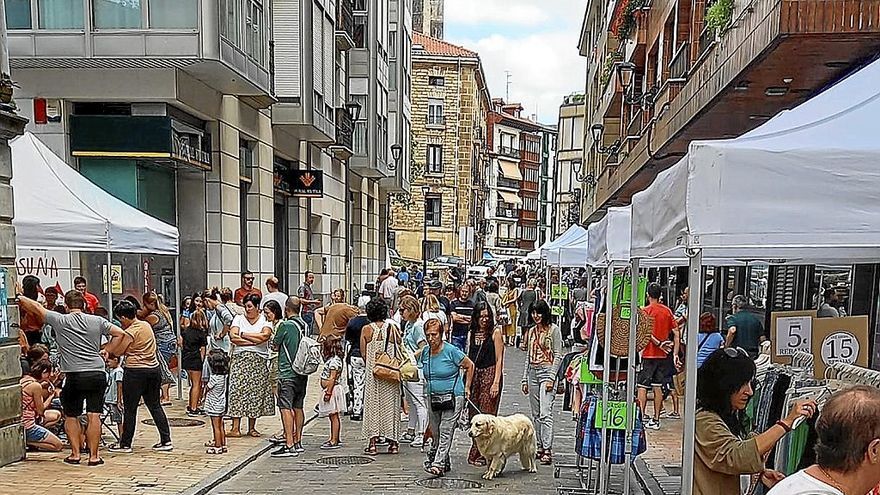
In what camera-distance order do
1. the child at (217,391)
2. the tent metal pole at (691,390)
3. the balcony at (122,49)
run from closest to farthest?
the tent metal pole at (691,390) → the child at (217,391) → the balcony at (122,49)

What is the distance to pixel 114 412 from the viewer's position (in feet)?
32.8

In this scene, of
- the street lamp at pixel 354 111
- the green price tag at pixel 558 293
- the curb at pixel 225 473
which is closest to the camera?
the curb at pixel 225 473

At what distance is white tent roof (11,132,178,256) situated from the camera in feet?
31.3

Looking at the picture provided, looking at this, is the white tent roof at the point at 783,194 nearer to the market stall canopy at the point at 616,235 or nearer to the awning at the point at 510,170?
the market stall canopy at the point at 616,235

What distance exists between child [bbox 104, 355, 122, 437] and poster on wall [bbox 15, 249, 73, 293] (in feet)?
15.7

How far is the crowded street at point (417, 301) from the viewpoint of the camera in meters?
4.12

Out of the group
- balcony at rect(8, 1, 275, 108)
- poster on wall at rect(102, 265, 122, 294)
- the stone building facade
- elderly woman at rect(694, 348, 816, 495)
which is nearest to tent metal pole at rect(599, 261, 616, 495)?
elderly woman at rect(694, 348, 816, 495)

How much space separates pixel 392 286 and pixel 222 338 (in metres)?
10.2

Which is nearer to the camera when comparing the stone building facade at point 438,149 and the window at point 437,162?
the stone building facade at point 438,149

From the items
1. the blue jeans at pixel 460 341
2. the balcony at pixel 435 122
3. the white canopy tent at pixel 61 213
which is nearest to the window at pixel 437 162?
the balcony at pixel 435 122

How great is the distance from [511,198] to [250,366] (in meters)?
84.6

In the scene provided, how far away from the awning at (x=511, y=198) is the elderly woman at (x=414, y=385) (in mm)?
80491

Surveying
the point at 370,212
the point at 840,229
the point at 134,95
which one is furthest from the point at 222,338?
the point at 370,212

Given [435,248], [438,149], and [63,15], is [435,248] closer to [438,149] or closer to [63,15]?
[438,149]
